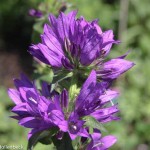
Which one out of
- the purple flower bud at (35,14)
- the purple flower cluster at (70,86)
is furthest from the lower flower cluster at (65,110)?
the purple flower bud at (35,14)

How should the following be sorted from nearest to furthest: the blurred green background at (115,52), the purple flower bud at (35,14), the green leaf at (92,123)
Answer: the green leaf at (92,123)
the purple flower bud at (35,14)
the blurred green background at (115,52)

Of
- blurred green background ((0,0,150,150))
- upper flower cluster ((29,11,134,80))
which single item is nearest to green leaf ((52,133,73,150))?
upper flower cluster ((29,11,134,80))

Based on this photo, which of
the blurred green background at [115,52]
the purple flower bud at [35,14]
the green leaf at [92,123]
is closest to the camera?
the green leaf at [92,123]

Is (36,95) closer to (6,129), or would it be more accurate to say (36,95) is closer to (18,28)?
(6,129)

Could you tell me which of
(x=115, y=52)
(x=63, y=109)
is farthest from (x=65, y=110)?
(x=115, y=52)

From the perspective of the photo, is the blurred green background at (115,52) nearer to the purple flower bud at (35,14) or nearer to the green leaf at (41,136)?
the purple flower bud at (35,14)

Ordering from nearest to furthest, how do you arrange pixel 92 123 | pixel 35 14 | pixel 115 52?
pixel 92 123 → pixel 35 14 → pixel 115 52

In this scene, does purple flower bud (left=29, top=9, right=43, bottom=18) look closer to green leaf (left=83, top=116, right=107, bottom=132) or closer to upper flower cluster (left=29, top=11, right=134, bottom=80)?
upper flower cluster (left=29, top=11, right=134, bottom=80)

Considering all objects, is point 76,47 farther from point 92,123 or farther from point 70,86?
point 92,123
